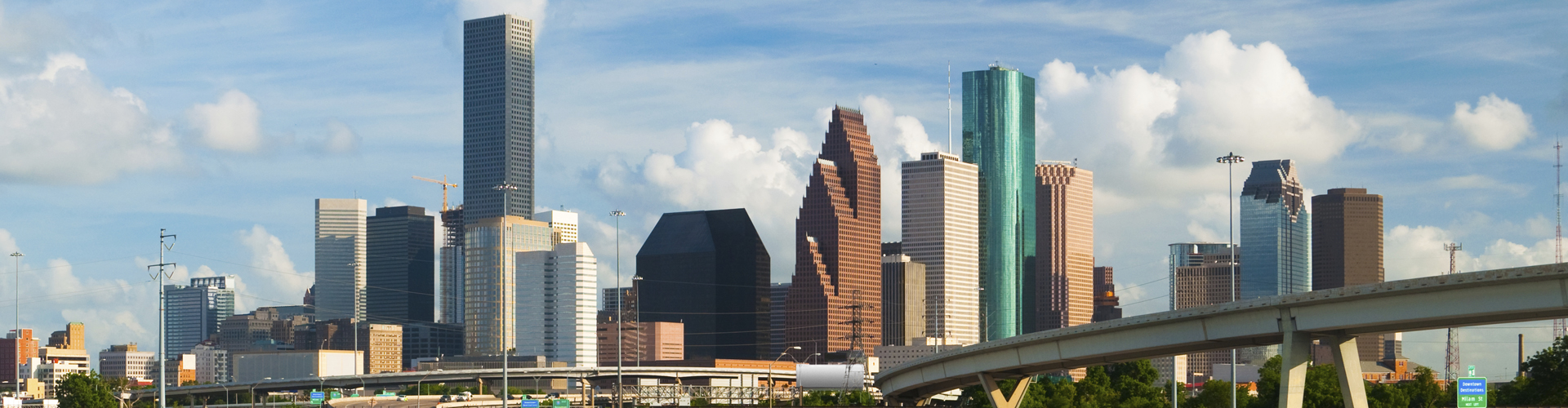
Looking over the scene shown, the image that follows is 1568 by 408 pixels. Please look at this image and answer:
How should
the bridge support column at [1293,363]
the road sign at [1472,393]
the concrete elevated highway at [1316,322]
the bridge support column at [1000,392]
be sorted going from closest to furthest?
1. the concrete elevated highway at [1316,322]
2. the bridge support column at [1293,363]
3. the road sign at [1472,393]
4. the bridge support column at [1000,392]

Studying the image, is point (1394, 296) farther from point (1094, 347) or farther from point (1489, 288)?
point (1094, 347)

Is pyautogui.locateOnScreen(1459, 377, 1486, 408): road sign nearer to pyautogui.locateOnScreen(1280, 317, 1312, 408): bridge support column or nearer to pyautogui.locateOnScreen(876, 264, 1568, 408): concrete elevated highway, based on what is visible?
pyautogui.locateOnScreen(876, 264, 1568, 408): concrete elevated highway

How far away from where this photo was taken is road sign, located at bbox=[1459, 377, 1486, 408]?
9725cm

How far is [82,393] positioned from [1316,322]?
126258 mm

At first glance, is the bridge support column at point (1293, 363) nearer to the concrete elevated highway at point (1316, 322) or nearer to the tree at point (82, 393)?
the concrete elevated highway at point (1316, 322)

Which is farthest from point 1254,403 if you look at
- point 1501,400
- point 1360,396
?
point 1360,396

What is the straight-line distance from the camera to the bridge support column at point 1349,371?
7950 centimetres

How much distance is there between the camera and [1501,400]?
6009 inches

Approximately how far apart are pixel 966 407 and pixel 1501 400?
5135 centimetres

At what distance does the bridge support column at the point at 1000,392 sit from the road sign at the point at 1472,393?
28.7m

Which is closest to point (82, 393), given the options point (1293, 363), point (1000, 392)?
point (1000, 392)

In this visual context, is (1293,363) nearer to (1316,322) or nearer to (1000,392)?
(1316,322)

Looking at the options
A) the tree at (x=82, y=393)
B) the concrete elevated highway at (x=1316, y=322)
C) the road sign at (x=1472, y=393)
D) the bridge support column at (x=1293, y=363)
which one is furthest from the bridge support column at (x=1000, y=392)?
the tree at (x=82, y=393)

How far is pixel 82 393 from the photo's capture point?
6417 inches
